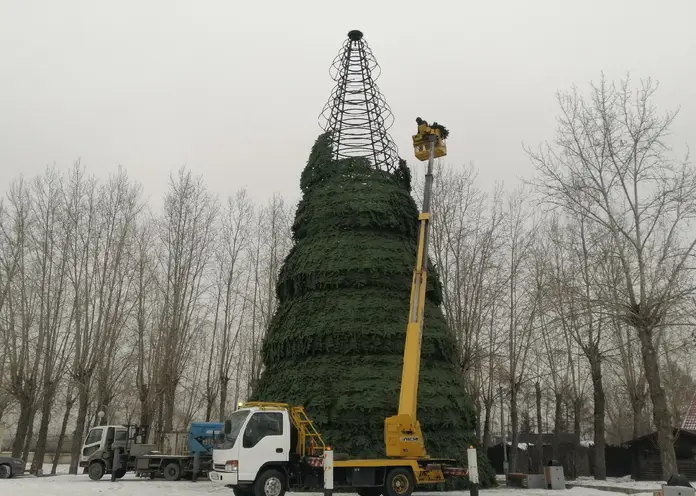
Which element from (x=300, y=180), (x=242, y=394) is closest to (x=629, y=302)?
(x=300, y=180)

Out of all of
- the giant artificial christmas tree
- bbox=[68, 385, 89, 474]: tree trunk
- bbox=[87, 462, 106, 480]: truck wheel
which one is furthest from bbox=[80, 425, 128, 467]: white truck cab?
the giant artificial christmas tree

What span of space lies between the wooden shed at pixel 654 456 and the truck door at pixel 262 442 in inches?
846

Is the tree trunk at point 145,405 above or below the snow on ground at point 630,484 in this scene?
above

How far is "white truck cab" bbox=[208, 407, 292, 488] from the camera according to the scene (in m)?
12.4

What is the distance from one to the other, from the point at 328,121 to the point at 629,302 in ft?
38.7

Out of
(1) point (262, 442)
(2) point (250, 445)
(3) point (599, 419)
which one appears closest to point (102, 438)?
(2) point (250, 445)

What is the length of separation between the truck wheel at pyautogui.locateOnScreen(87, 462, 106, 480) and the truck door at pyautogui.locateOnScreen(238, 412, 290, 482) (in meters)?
12.0

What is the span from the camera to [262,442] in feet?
41.8

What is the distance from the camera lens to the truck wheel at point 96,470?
69.8 ft

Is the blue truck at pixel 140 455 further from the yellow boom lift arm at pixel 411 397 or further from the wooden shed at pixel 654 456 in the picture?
the wooden shed at pixel 654 456

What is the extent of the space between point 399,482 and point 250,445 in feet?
11.2

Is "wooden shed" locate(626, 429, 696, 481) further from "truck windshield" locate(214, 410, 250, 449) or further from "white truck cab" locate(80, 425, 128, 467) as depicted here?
"white truck cab" locate(80, 425, 128, 467)

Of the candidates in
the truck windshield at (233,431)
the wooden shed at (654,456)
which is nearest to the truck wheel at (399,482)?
the truck windshield at (233,431)

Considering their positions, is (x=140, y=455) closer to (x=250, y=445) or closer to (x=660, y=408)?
(x=250, y=445)
